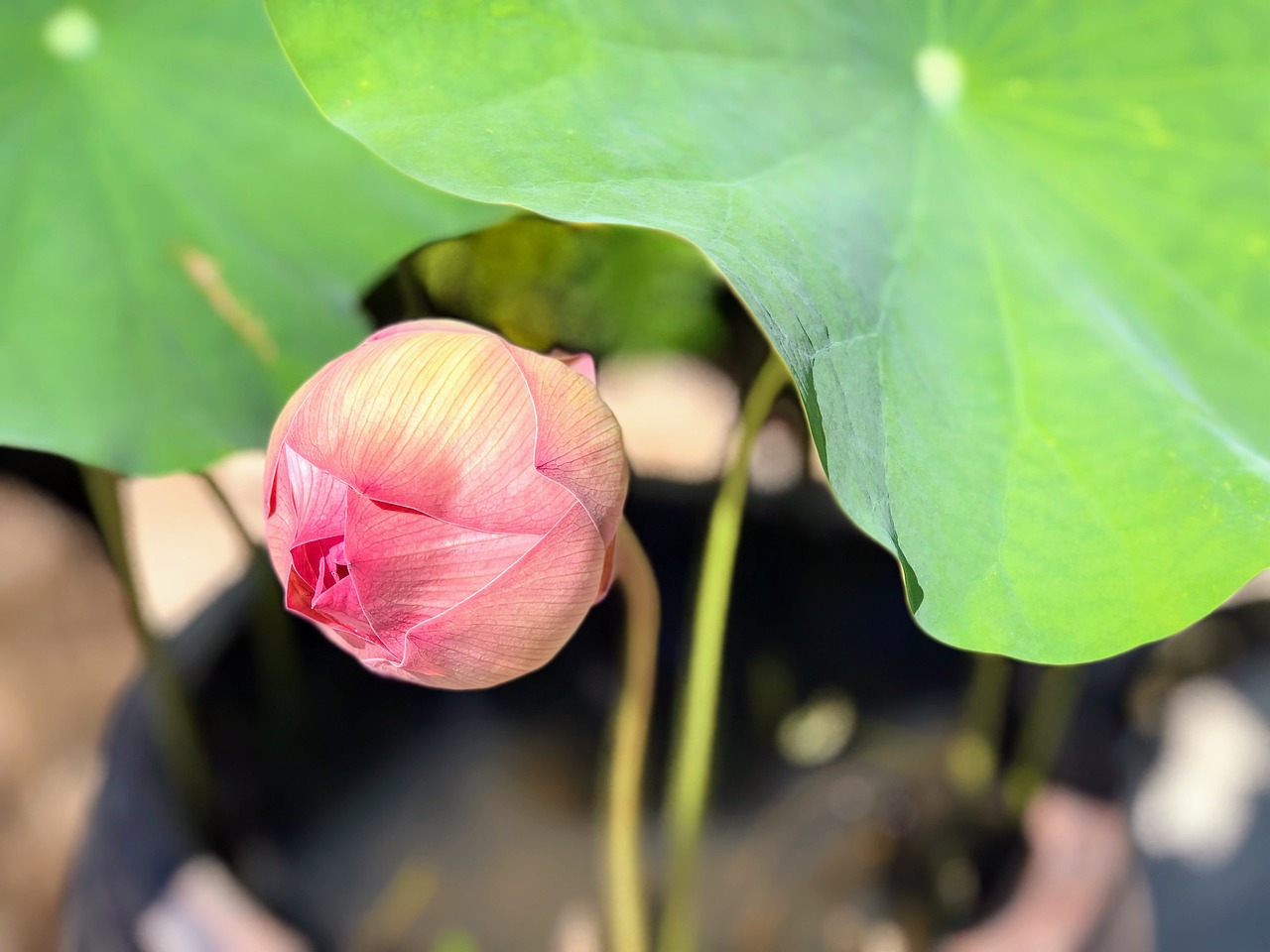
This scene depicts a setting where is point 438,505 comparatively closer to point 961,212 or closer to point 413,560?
point 413,560

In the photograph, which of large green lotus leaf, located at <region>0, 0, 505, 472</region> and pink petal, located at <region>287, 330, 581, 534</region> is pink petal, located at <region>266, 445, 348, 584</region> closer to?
pink petal, located at <region>287, 330, 581, 534</region>

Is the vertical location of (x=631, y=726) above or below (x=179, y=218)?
below

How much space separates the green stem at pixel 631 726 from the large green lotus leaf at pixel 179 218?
120 mm

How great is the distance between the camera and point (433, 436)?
0.20 metres

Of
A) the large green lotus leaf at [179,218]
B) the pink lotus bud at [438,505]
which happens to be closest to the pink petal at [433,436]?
the pink lotus bud at [438,505]

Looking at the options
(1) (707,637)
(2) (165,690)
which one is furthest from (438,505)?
(2) (165,690)

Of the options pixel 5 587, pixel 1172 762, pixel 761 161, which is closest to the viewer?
pixel 761 161

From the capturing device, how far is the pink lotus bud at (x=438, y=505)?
190 mm

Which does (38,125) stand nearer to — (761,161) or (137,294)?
(137,294)

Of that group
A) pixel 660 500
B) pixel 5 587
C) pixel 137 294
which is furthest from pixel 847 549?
pixel 5 587

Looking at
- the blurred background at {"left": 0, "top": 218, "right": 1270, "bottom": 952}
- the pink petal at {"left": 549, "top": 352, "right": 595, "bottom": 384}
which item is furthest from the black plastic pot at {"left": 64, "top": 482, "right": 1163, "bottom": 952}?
the pink petal at {"left": 549, "top": 352, "right": 595, "bottom": 384}

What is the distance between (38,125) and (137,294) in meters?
0.07

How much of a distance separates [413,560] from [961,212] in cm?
19

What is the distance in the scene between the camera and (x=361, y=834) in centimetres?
46
